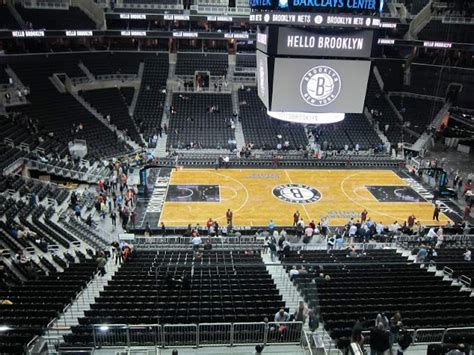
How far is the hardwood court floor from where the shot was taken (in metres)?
28.4

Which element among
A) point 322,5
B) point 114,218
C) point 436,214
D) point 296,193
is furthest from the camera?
point 296,193

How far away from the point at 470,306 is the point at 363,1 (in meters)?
12.1

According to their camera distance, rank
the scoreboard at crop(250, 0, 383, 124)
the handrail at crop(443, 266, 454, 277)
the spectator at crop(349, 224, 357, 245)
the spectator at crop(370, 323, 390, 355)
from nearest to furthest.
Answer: the spectator at crop(370, 323, 390, 355)
the scoreboard at crop(250, 0, 383, 124)
the handrail at crop(443, 266, 454, 277)
the spectator at crop(349, 224, 357, 245)

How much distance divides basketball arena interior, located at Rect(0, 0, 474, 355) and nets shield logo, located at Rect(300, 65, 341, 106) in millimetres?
93

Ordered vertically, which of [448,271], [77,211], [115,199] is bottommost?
[115,199]

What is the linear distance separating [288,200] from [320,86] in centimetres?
1359

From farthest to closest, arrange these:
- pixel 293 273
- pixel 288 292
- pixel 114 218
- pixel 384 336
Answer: pixel 114 218
pixel 293 273
pixel 288 292
pixel 384 336

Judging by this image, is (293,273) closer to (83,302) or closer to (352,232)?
(83,302)

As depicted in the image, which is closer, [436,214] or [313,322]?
[313,322]

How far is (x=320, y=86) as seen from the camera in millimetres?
18828

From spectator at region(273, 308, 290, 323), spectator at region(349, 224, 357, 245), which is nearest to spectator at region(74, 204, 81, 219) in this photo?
spectator at region(349, 224, 357, 245)

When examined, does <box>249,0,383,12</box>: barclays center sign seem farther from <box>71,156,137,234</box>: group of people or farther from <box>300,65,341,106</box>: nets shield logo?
<box>71,156,137,234</box>: group of people

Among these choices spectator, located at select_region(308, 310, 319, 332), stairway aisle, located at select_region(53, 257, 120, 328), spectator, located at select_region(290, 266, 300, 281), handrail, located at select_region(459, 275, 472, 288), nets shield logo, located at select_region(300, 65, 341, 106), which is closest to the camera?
spectator, located at select_region(308, 310, 319, 332)

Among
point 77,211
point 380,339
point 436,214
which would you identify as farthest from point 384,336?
point 436,214
